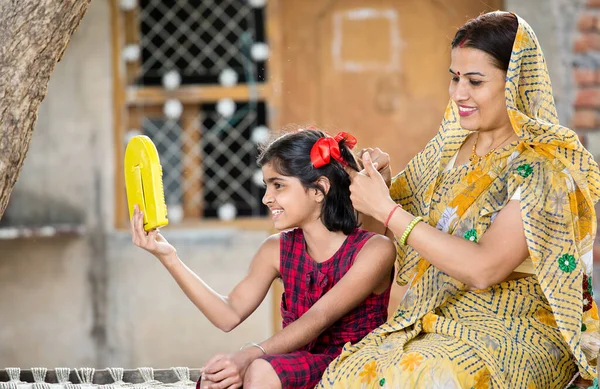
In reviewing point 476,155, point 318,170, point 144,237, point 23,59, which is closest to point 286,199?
point 318,170

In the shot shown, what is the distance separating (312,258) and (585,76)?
2409mm

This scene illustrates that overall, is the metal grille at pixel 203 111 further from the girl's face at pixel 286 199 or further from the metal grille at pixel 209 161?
the girl's face at pixel 286 199

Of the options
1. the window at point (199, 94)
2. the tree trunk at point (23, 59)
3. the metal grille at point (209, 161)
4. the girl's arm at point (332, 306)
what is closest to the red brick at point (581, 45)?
the window at point (199, 94)

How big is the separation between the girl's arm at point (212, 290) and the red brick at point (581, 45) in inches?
96.2

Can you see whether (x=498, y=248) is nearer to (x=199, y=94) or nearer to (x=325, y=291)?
(x=325, y=291)

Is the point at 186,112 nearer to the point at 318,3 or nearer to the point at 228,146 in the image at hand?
the point at 228,146

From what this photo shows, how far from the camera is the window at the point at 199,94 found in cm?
504

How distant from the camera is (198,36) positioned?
16.6 ft

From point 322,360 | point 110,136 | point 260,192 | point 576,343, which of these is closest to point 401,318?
point 322,360

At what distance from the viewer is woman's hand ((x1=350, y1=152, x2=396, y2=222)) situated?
2.41 meters

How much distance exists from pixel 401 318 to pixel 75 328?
3038 millimetres

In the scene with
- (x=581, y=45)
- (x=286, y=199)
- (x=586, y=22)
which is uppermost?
(x=586, y=22)

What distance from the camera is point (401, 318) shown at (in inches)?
99.3

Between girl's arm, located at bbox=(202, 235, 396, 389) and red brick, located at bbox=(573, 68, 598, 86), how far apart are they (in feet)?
7.51
